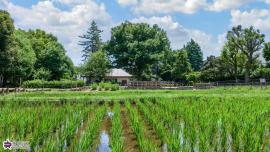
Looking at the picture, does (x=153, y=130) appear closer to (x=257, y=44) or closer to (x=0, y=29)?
(x=0, y=29)

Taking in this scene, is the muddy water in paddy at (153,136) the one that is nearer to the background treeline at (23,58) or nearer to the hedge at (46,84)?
A: the background treeline at (23,58)

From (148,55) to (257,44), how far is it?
14.6m

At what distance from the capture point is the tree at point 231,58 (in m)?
50.2

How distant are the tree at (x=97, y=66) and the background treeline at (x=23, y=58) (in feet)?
10.9

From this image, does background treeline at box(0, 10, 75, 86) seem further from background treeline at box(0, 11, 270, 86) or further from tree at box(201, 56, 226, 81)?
tree at box(201, 56, 226, 81)

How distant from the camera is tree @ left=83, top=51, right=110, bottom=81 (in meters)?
53.8

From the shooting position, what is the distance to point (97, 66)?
179 ft

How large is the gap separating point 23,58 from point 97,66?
17.7m

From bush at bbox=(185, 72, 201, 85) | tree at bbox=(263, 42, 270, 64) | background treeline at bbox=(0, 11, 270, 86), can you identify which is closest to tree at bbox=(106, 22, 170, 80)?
background treeline at bbox=(0, 11, 270, 86)

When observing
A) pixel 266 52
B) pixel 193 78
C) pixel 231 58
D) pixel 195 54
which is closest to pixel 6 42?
pixel 193 78

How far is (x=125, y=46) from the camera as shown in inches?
2218

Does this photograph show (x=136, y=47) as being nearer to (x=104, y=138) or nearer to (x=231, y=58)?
(x=231, y=58)

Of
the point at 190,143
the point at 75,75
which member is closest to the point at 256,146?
the point at 190,143

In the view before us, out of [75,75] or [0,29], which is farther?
[75,75]
